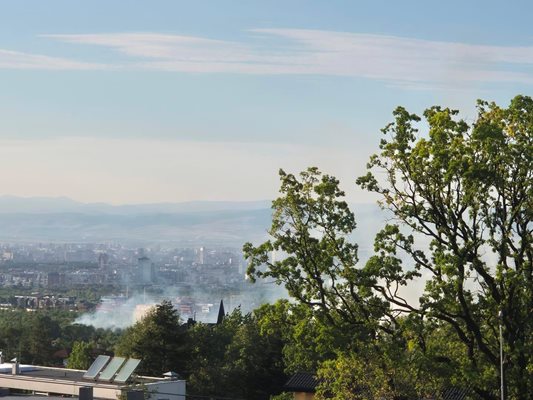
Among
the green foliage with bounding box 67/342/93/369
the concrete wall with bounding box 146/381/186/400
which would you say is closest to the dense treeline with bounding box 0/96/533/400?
the concrete wall with bounding box 146/381/186/400

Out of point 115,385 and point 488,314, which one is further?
point 115,385

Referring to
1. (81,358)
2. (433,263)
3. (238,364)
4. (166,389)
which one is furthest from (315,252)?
(81,358)

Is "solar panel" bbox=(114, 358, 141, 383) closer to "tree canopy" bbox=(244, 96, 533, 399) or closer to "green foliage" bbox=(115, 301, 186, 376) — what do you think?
"tree canopy" bbox=(244, 96, 533, 399)

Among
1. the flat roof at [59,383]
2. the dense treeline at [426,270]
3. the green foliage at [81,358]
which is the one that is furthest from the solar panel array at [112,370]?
the green foliage at [81,358]

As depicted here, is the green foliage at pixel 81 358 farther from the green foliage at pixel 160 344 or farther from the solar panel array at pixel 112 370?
the solar panel array at pixel 112 370

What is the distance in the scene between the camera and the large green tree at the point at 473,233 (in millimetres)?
39531

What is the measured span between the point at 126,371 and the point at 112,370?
1.19 m

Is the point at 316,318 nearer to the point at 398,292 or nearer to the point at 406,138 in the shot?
the point at 398,292

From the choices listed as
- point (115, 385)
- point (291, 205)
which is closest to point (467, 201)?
point (291, 205)

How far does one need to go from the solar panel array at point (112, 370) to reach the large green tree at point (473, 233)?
1950 centimetres

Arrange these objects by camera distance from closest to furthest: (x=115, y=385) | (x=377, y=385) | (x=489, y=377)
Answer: (x=489, y=377)
(x=377, y=385)
(x=115, y=385)

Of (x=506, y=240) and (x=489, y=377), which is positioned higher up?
(x=506, y=240)

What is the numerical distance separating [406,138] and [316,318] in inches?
296

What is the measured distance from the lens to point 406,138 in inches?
1660
